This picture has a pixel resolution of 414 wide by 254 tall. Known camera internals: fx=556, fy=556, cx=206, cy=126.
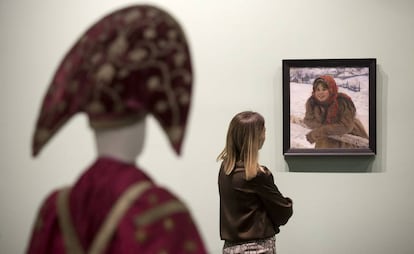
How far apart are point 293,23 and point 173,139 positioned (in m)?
2.29

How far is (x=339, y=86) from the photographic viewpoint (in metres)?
3.37

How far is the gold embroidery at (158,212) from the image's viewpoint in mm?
1135

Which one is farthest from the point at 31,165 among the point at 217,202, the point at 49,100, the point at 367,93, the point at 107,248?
the point at 367,93

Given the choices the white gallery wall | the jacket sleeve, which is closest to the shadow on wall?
the white gallery wall

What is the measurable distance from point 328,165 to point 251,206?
996 mm

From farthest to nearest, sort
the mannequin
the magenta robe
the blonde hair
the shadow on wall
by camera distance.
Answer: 1. the shadow on wall
2. the blonde hair
3. the mannequin
4. the magenta robe

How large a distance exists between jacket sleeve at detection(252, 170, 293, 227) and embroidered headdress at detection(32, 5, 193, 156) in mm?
1387

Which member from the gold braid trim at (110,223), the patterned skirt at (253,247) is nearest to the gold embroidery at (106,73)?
the gold braid trim at (110,223)

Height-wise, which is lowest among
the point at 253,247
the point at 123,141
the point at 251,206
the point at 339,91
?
the point at 253,247

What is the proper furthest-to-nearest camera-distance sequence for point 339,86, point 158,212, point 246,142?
point 339,86
point 246,142
point 158,212

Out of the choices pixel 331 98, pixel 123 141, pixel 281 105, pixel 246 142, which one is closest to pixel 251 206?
pixel 246 142

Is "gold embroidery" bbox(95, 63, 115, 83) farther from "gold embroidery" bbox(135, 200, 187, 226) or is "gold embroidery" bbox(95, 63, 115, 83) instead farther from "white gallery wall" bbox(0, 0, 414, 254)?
"white gallery wall" bbox(0, 0, 414, 254)

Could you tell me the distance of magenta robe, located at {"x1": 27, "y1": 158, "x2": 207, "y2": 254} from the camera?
3.71 feet

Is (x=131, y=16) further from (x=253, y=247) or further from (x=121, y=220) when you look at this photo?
(x=253, y=247)
